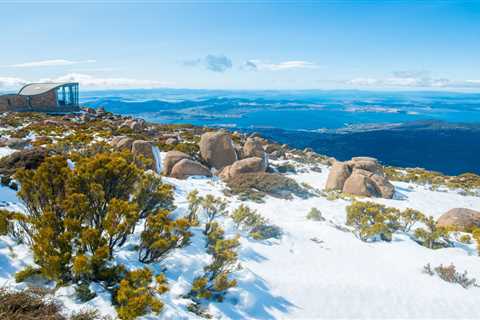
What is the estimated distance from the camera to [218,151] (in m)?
19.2

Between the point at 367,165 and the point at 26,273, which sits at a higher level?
the point at 26,273

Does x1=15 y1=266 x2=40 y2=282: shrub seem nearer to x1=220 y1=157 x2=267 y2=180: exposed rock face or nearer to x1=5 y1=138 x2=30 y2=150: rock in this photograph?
x1=220 y1=157 x2=267 y2=180: exposed rock face

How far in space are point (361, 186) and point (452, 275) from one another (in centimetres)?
934

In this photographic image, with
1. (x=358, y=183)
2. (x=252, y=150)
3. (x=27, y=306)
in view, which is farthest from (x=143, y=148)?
(x=27, y=306)

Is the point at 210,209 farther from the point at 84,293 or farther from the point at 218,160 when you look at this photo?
the point at 218,160

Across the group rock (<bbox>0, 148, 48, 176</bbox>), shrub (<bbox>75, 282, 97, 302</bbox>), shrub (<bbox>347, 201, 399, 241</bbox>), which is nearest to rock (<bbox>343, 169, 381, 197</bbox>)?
shrub (<bbox>347, 201, 399, 241</bbox>)

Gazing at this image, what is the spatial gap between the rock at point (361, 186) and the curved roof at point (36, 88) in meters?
44.2

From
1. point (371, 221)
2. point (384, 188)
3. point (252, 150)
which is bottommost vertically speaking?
point (384, 188)

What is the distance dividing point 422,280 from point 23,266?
8.18 m

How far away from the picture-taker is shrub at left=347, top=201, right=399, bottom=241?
29.6ft

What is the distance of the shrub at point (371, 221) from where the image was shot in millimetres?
9016

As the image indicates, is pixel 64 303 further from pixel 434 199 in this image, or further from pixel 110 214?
pixel 434 199

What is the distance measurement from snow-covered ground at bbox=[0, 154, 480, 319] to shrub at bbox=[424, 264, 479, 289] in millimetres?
201

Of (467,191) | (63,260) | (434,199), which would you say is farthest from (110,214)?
(467,191)
